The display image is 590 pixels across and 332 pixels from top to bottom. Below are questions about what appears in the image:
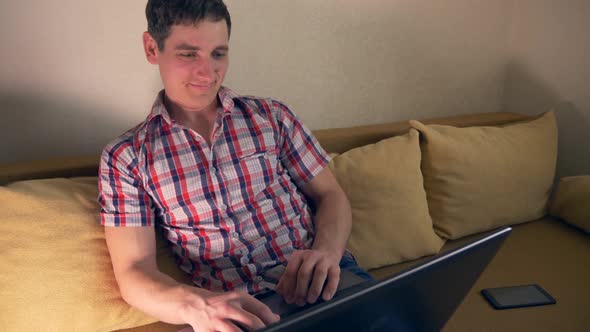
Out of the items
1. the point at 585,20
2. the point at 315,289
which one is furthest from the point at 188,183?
the point at 585,20

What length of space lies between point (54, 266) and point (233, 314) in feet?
1.93

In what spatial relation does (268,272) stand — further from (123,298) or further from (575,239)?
(575,239)

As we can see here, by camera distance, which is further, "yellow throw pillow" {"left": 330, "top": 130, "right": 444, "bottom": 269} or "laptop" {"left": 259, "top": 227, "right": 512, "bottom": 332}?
"yellow throw pillow" {"left": 330, "top": 130, "right": 444, "bottom": 269}

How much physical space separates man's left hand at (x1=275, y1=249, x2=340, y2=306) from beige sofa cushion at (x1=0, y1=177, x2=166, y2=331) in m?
0.46

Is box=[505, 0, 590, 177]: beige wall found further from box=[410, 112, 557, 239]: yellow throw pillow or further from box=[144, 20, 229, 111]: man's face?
box=[144, 20, 229, 111]: man's face

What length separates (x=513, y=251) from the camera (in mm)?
1630

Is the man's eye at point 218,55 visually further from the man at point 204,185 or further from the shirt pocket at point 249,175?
the shirt pocket at point 249,175

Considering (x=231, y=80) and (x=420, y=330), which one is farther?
(x=231, y=80)

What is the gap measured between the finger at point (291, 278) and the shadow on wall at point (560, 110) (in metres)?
1.69

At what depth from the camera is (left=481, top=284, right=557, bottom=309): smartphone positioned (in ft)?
4.35

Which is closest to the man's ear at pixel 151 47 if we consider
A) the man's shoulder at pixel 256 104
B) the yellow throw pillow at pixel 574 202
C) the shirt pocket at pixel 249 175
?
the man's shoulder at pixel 256 104

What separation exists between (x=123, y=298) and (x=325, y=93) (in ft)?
3.51

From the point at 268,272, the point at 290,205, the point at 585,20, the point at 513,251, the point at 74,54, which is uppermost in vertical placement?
the point at 585,20

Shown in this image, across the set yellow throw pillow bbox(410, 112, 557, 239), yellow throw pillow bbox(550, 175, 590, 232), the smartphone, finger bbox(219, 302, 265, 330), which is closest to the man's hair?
finger bbox(219, 302, 265, 330)
